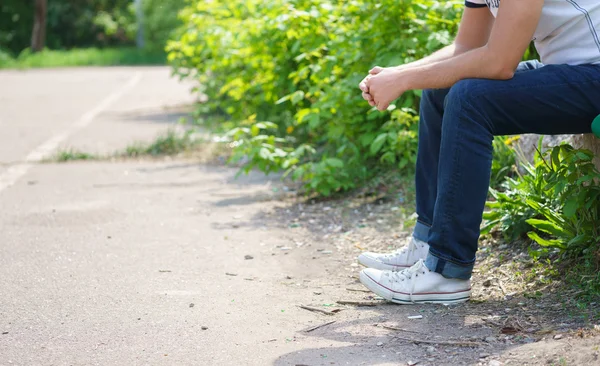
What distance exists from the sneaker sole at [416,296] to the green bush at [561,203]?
0.43 metres

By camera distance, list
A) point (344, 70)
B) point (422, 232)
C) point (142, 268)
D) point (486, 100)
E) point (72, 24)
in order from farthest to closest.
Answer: point (72, 24) → point (344, 70) → point (142, 268) → point (422, 232) → point (486, 100)

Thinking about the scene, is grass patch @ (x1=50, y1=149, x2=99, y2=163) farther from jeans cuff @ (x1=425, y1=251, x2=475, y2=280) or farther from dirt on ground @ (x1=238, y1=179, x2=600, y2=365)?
jeans cuff @ (x1=425, y1=251, x2=475, y2=280)

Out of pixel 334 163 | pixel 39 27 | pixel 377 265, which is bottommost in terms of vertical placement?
pixel 39 27

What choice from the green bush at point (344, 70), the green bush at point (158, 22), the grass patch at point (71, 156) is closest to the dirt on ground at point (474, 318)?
the green bush at point (344, 70)

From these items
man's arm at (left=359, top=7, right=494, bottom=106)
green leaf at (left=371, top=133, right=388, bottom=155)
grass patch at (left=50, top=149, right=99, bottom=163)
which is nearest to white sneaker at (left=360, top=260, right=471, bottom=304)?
man's arm at (left=359, top=7, right=494, bottom=106)

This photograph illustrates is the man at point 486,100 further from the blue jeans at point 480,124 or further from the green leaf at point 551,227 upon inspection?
the green leaf at point 551,227

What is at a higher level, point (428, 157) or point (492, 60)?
point (492, 60)

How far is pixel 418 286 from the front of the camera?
10.3ft

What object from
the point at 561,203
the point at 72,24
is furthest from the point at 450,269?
the point at 72,24

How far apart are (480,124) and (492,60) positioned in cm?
22

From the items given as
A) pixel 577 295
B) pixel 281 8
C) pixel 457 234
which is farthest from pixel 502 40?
pixel 281 8

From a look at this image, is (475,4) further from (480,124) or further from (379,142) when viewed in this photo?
(379,142)

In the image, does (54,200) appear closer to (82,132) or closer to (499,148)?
(499,148)

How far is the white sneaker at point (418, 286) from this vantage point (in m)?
3.12
